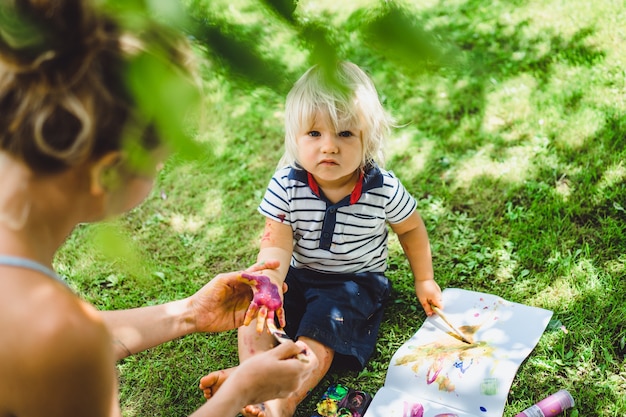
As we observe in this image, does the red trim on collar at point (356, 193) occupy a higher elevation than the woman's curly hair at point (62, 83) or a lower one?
lower

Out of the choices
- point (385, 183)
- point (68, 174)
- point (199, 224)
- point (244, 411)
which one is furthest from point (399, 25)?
point (199, 224)

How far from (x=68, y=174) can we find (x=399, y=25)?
29.4 inches

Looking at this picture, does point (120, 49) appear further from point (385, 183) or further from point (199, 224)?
point (199, 224)

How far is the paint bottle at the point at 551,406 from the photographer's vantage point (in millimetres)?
1989

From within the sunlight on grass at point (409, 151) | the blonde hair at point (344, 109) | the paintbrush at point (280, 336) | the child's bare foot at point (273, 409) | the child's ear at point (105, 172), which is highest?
the blonde hair at point (344, 109)

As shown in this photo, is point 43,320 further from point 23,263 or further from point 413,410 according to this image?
point 413,410

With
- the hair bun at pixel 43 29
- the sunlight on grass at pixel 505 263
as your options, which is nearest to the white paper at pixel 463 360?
the sunlight on grass at pixel 505 263

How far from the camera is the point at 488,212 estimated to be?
2.87 metres

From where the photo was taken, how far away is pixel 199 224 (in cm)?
302

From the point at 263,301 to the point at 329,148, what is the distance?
→ 56 centimetres

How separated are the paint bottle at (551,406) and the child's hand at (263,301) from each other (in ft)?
2.74

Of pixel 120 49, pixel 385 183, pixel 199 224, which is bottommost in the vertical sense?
pixel 199 224

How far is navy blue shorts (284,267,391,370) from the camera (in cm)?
224

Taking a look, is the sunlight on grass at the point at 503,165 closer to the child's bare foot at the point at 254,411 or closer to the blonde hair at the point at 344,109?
the blonde hair at the point at 344,109
